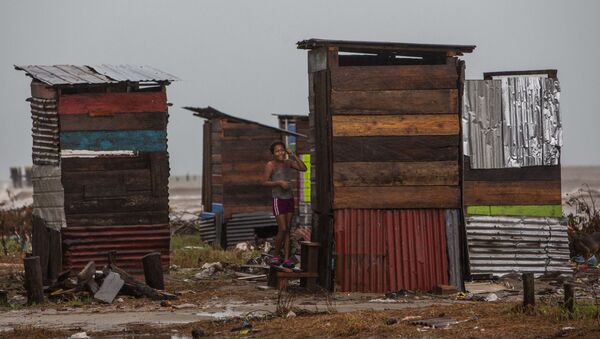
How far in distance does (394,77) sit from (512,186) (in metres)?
3.04

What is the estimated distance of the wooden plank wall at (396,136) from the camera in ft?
49.7

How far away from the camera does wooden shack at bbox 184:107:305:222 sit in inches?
1083

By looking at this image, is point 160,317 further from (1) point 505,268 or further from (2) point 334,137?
(1) point 505,268

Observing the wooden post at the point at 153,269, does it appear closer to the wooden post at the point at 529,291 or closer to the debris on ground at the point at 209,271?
the debris on ground at the point at 209,271

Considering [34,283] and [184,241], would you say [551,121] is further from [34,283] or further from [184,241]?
[184,241]

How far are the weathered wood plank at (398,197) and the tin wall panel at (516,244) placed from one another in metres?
1.69

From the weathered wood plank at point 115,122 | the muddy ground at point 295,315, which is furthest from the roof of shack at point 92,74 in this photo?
the muddy ground at point 295,315

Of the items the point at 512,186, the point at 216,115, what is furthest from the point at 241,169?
the point at 512,186

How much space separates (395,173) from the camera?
15.3 meters

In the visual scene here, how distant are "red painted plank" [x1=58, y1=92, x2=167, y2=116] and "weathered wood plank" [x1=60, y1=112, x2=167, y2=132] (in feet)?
0.20

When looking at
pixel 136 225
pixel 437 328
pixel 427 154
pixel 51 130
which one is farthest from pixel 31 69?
pixel 437 328

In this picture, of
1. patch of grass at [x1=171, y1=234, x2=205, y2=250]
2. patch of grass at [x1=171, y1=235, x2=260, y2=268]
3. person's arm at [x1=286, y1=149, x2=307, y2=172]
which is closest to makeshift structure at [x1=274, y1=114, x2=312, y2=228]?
patch of grass at [x1=171, y1=234, x2=205, y2=250]

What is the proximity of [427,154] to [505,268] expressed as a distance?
2.66 m

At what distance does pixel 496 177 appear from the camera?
56.2 feet
